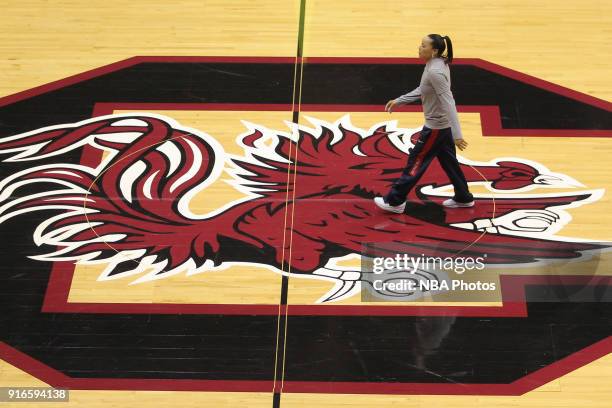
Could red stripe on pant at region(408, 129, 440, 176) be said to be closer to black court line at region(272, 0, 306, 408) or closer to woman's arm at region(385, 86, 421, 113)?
woman's arm at region(385, 86, 421, 113)

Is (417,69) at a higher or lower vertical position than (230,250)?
higher

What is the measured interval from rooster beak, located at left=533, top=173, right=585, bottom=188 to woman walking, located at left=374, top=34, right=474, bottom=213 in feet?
1.83

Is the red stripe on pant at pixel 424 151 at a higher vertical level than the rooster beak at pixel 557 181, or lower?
lower

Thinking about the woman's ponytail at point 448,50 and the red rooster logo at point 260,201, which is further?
the red rooster logo at point 260,201

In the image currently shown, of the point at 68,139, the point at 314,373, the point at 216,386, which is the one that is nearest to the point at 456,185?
the point at 314,373

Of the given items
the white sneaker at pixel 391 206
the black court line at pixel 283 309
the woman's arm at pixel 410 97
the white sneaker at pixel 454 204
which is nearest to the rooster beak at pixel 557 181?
the white sneaker at pixel 454 204

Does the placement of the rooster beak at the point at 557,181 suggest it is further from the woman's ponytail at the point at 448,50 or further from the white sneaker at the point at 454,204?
the woman's ponytail at the point at 448,50

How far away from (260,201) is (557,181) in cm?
208

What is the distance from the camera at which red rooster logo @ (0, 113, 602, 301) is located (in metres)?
6.58

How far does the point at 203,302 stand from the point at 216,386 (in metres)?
0.66

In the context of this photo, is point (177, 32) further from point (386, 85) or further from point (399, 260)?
point (399, 260)

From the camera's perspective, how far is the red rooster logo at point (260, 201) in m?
6.58

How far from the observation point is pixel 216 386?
5793 mm

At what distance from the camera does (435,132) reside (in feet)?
20.8
